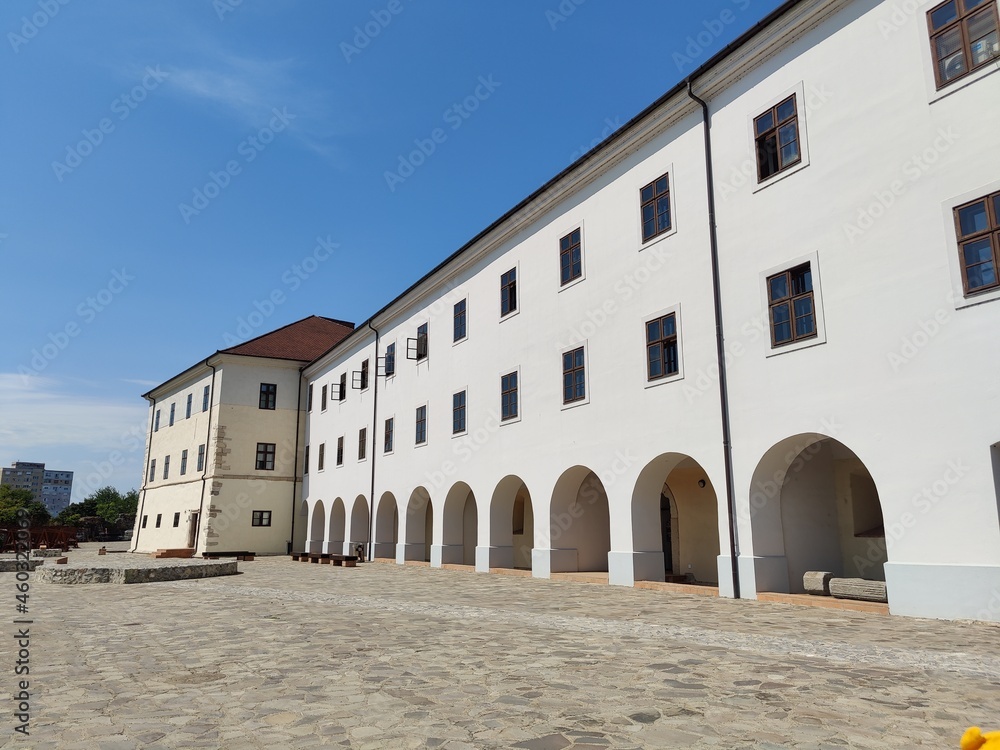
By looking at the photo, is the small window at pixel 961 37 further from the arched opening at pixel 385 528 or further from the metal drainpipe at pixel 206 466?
the metal drainpipe at pixel 206 466

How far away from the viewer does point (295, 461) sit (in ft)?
129

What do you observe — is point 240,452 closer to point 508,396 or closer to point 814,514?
point 508,396

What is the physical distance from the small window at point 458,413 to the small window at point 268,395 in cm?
1872

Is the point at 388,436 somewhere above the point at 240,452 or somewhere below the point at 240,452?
below

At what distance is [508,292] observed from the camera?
21625 millimetres

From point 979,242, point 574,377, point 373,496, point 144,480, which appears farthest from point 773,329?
point 144,480

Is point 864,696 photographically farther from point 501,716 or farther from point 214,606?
point 214,606

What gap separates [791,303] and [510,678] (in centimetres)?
881

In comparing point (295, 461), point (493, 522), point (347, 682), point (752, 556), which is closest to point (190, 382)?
point (295, 461)

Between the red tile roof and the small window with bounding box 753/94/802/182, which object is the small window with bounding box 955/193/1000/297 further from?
the red tile roof

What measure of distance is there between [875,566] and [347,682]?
1108 cm

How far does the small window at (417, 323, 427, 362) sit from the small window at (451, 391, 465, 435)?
125 inches

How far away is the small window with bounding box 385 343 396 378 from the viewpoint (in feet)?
95.2

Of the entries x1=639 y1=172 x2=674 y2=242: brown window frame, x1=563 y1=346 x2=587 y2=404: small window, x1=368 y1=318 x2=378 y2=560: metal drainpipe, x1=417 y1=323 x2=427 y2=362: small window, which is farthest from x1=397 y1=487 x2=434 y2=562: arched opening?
x1=639 y1=172 x2=674 y2=242: brown window frame
